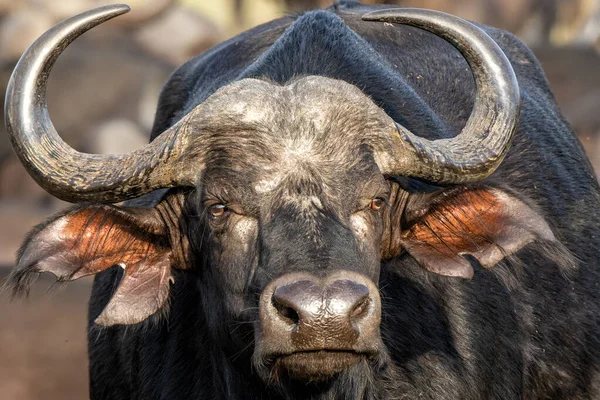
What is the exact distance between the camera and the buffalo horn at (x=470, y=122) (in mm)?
5121

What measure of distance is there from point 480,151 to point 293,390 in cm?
140

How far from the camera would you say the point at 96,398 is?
7457 millimetres

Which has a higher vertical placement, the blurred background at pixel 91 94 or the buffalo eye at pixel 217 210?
the buffalo eye at pixel 217 210

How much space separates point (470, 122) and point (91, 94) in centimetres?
1797

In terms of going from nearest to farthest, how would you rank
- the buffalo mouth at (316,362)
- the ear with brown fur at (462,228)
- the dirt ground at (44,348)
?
the buffalo mouth at (316,362) < the ear with brown fur at (462,228) < the dirt ground at (44,348)

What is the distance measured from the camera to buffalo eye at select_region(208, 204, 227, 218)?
17.0ft

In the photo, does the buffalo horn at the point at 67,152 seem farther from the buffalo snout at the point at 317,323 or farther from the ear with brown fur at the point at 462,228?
the ear with brown fur at the point at 462,228

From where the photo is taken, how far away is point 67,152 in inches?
202

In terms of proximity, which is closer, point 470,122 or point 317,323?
point 317,323

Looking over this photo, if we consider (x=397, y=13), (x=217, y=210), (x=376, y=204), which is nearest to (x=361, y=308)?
(x=376, y=204)

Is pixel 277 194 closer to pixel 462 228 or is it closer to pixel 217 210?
pixel 217 210

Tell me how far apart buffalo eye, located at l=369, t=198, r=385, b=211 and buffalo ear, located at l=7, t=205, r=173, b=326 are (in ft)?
3.62

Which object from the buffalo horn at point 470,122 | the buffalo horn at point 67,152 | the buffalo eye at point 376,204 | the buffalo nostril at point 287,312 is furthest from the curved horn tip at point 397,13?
the buffalo nostril at point 287,312

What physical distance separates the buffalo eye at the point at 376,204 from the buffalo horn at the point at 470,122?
139mm
